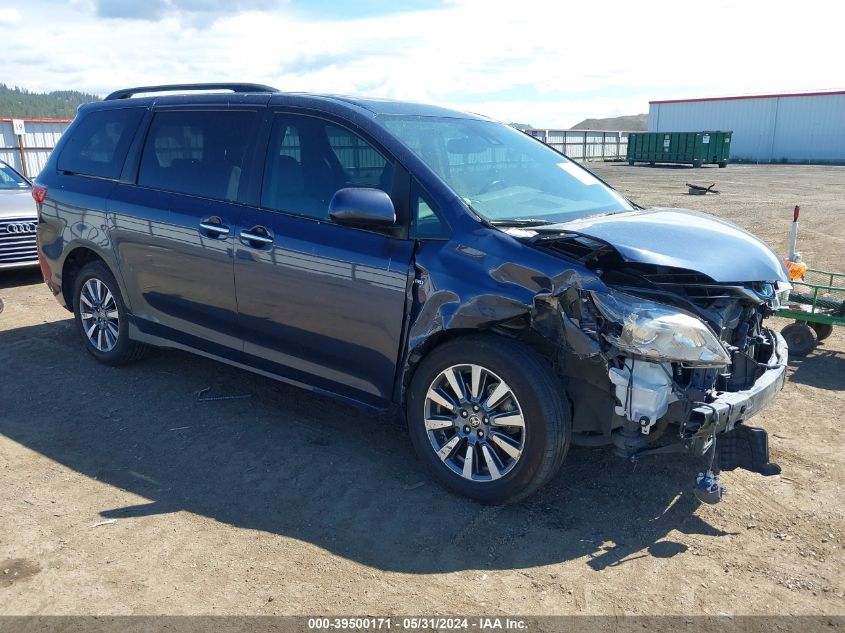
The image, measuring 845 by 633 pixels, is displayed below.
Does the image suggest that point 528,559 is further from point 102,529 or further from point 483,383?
point 102,529

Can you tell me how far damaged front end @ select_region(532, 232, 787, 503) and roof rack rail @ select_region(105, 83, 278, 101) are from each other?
97.7 inches

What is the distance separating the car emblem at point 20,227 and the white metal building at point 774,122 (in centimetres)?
5171

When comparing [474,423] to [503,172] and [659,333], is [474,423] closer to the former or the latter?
[659,333]

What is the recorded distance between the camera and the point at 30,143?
23.9 metres

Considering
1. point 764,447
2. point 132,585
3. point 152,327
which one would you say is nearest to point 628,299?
point 764,447

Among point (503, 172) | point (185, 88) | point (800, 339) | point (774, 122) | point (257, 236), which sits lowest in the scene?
point (800, 339)

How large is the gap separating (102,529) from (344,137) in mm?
2449

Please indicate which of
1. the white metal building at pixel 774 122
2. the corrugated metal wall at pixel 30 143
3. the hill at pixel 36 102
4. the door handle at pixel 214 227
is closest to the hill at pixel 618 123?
the white metal building at pixel 774 122

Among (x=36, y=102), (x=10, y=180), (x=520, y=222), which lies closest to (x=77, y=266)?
(x=520, y=222)

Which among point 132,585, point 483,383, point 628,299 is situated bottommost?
point 132,585

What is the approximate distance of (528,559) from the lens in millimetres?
3275

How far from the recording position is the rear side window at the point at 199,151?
4574 mm

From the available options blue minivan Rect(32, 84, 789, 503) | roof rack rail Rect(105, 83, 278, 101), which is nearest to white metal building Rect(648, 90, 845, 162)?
blue minivan Rect(32, 84, 789, 503)

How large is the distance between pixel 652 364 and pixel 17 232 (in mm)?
8198
